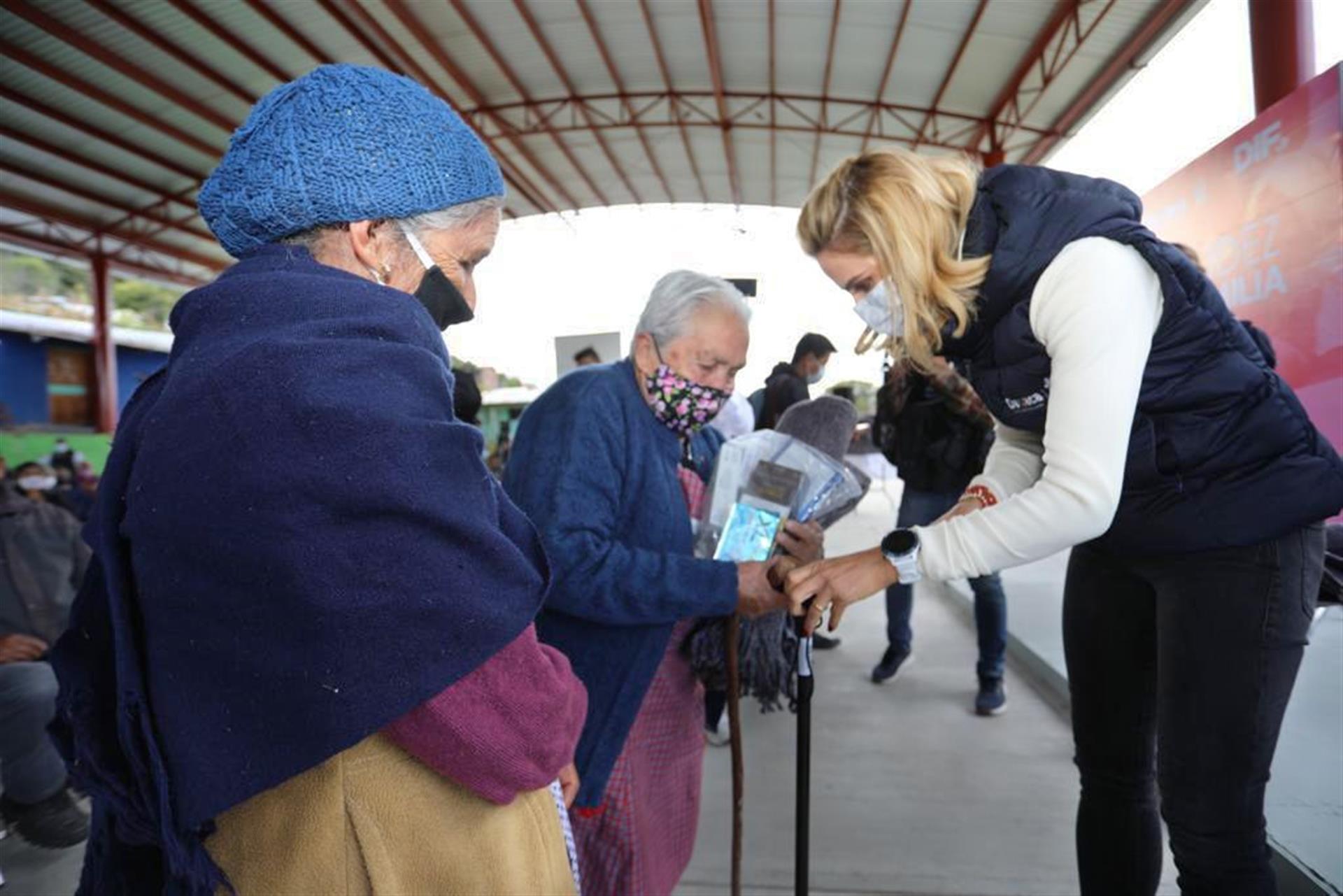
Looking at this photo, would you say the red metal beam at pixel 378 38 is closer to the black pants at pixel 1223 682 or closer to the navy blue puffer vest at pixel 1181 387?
the navy blue puffer vest at pixel 1181 387

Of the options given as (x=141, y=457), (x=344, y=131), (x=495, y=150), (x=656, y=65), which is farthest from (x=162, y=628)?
(x=495, y=150)

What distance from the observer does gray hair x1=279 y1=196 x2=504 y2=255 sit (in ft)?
2.93

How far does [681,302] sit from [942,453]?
2.28 m

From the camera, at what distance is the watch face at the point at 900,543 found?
1.41 m

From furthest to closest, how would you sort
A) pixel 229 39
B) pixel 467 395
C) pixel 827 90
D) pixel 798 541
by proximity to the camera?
pixel 827 90
pixel 229 39
pixel 467 395
pixel 798 541

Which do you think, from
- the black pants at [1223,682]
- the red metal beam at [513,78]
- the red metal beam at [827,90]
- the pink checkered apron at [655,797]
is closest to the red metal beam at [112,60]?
the red metal beam at [513,78]

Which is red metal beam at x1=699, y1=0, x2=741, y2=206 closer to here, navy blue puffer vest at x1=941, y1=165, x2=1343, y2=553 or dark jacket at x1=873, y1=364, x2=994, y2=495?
dark jacket at x1=873, y1=364, x2=994, y2=495

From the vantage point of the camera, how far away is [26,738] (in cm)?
274

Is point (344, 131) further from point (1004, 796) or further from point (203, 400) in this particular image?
point (1004, 796)

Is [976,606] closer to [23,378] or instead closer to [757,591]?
[757,591]

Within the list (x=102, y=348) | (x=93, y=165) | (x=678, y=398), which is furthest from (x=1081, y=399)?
(x=102, y=348)

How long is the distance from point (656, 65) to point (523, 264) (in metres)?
5.45

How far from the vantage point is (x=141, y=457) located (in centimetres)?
75

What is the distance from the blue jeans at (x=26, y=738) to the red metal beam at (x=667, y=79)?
9.43 m
